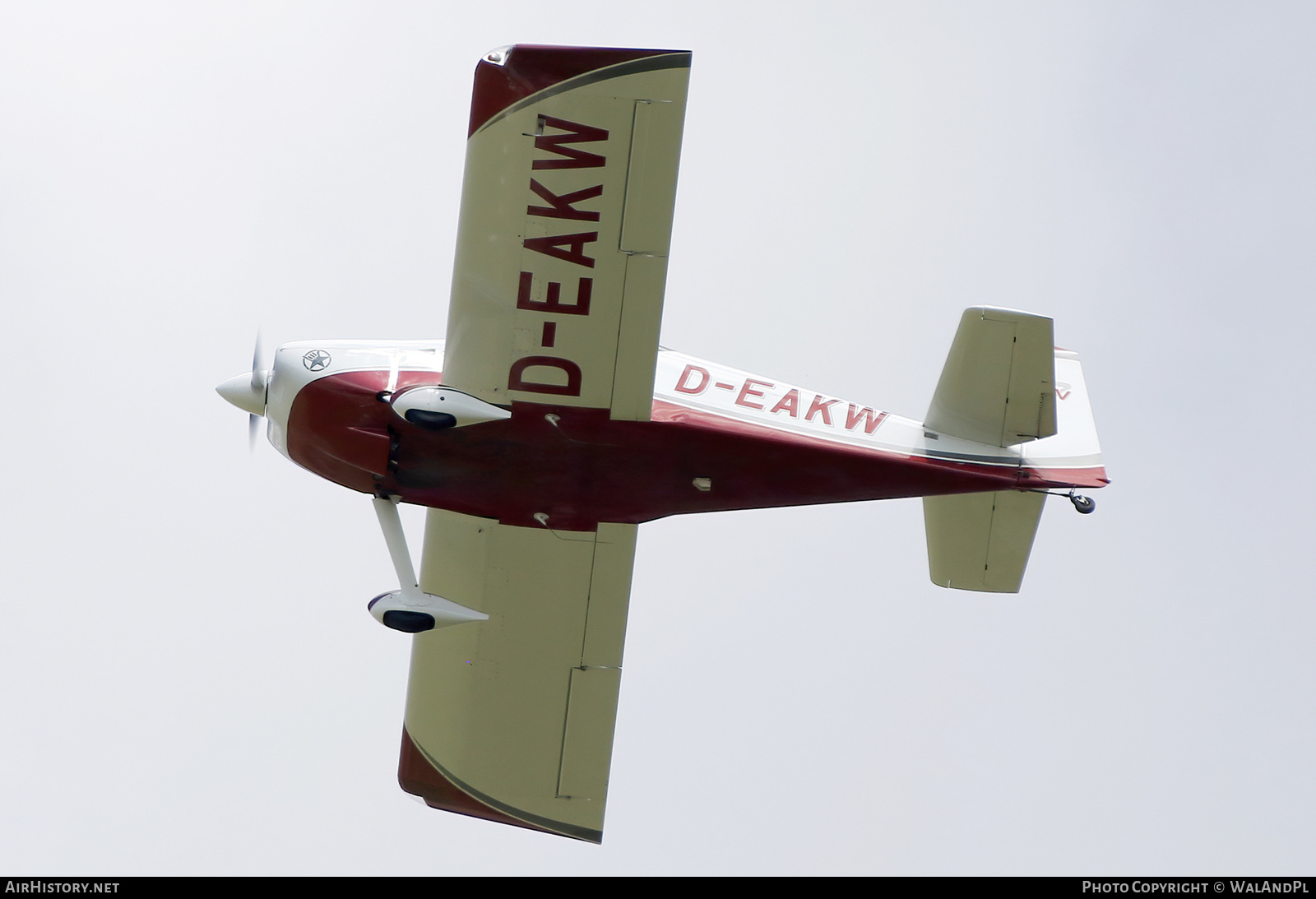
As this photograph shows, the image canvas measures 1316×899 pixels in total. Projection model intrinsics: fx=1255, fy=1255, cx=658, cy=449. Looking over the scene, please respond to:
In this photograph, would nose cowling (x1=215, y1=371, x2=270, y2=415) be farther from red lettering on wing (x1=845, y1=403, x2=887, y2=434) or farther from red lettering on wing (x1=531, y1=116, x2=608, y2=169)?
red lettering on wing (x1=845, y1=403, x2=887, y2=434)

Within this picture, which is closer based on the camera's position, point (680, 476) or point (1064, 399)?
point (680, 476)

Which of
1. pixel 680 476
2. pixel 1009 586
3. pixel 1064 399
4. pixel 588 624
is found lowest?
pixel 588 624

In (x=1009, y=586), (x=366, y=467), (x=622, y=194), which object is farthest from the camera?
(x=1009, y=586)

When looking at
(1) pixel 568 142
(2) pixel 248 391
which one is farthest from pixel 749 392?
(2) pixel 248 391

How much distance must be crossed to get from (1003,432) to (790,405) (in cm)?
166

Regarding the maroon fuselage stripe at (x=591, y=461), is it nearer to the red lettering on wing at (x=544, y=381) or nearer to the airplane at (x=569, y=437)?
the airplane at (x=569, y=437)

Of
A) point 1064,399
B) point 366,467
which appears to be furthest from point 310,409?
point 1064,399

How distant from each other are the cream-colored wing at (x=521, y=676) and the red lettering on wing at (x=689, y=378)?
1205 millimetres

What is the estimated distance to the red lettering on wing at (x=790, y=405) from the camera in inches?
388

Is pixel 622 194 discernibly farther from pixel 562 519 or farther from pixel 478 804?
pixel 478 804

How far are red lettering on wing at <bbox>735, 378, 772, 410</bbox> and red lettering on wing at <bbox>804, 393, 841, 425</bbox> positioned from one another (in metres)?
0.37

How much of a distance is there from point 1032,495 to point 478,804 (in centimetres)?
528

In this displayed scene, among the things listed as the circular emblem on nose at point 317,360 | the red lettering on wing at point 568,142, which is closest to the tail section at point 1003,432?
the red lettering on wing at point 568,142

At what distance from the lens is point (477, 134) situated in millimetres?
8734
